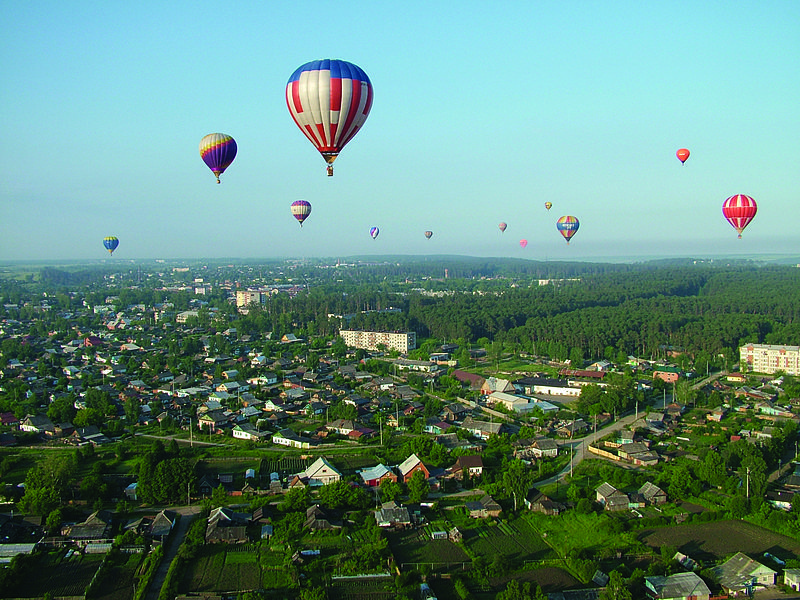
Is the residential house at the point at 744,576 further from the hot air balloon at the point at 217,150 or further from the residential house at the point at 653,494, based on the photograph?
the hot air balloon at the point at 217,150

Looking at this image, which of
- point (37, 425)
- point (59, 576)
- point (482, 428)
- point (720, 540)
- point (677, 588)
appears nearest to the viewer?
point (677, 588)

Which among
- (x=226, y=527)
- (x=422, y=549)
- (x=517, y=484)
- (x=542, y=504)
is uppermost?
(x=517, y=484)

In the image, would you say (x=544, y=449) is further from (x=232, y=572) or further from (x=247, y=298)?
(x=247, y=298)

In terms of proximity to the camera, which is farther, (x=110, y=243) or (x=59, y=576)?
(x=110, y=243)

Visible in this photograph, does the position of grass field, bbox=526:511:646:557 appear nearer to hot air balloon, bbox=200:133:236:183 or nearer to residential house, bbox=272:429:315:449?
residential house, bbox=272:429:315:449

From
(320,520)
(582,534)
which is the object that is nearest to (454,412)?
(582,534)

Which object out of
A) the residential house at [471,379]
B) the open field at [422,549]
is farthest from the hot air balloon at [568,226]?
the open field at [422,549]
